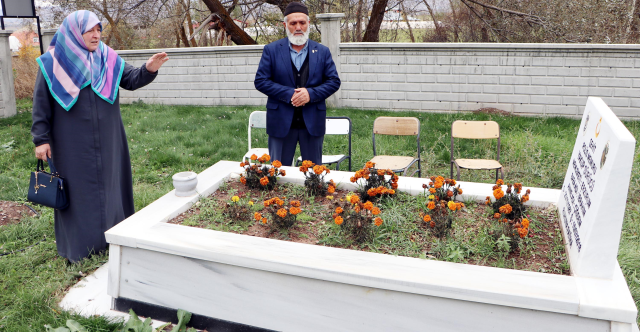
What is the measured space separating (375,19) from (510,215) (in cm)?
947

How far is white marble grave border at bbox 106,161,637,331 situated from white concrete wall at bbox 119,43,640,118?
6064mm

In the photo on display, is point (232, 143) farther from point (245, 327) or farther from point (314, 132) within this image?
point (245, 327)

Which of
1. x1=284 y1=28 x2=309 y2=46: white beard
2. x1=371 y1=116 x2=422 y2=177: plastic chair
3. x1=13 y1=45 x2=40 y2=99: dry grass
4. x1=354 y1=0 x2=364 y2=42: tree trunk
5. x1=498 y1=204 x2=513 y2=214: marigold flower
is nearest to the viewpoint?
x1=498 y1=204 x2=513 y2=214: marigold flower

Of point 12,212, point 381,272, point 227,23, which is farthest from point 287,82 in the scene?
point 227,23

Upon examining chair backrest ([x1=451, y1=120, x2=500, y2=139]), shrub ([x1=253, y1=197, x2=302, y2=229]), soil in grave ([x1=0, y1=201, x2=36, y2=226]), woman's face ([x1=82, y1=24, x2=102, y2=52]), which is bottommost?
soil in grave ([x1=0, y1=201, x2=36, y2=226])

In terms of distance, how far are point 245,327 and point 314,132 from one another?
1960 millimetres

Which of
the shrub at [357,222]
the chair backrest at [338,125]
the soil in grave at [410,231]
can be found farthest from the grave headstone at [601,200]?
the chair backrest at [338,125]

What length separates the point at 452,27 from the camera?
13.1m

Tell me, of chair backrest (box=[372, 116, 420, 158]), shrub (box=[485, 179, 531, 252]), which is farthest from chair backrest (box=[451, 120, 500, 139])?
shrub (box=[485, 179, 531, 252])

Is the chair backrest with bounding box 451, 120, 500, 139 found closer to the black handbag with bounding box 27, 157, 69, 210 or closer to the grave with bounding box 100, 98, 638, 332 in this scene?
the grave with bounding box 100, 98, 638, 332

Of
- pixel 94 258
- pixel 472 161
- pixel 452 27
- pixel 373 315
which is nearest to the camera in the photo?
pixel 373 315

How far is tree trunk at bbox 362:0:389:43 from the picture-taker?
11289 mm

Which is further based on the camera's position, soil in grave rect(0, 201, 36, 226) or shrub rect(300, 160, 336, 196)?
soil in grave rect(0, 201, 36, 226)

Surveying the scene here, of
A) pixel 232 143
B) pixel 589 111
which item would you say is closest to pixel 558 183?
pixel 589 111
